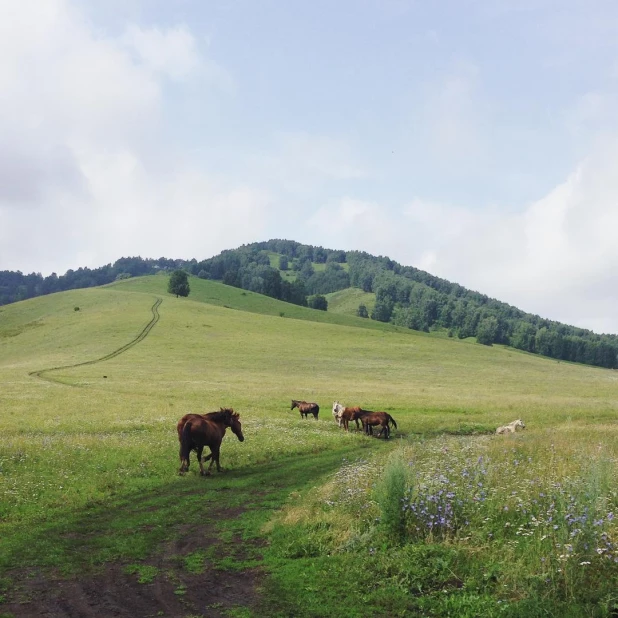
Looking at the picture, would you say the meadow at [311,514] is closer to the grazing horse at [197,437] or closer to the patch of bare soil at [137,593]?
the patch of bare soil at [137,593]

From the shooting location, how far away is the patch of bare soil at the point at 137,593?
849 centimetres

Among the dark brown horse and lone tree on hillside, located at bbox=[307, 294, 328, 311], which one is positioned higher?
lone tree on hillside, located at bbox=[307, 294, 328, 311]

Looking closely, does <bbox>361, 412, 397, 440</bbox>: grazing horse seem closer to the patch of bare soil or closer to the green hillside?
the patch of bare soil

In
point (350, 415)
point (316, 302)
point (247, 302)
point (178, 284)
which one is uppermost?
point (316, 302)

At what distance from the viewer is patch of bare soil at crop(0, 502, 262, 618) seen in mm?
8492

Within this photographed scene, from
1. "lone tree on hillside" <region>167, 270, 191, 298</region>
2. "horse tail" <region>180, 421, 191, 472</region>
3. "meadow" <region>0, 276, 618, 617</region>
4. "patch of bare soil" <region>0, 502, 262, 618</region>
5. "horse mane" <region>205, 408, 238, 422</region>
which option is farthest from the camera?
"lone tree on hillside" <region>167, 270, 191, 298</region>

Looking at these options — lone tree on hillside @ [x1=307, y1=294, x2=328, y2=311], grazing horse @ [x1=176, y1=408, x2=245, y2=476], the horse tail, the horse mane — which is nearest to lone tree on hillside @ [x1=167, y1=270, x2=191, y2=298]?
lone tree on hillside @ [x1=307, y1=294, x2=328, y2=311]

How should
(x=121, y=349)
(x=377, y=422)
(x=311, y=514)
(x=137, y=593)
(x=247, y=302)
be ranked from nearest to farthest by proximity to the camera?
(x=137, y=593)
(x=311, y=514)
(x=377, y=422)
(x=121, y=349)
(x=247, y=302)

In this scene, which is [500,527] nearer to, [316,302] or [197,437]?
[197,437]

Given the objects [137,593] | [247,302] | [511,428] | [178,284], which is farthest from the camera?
[247,302]

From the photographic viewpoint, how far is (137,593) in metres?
9.23

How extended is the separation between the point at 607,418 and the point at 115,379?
44134mm

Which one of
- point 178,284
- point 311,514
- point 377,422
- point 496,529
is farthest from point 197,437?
point 178,284

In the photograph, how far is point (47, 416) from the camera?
32.8 m
